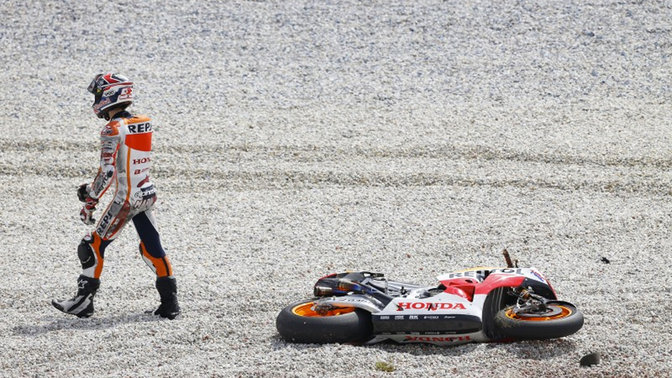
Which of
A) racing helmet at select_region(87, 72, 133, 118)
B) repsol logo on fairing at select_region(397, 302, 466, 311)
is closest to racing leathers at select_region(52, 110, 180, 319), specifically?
racing helmet at select_region(87, 72, 133, 118)

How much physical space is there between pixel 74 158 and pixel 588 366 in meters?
9.46

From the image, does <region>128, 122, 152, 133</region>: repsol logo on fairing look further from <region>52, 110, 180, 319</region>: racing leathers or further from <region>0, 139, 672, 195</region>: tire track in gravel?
<region>0, 139, 672, 195</region>: tire track in gravel

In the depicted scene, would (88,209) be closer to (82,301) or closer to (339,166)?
(82,301)

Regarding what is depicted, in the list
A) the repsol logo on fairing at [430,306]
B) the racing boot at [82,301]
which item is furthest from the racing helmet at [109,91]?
the repsol logo on fairing at [430,306]

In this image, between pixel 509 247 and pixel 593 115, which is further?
pixel 593 115

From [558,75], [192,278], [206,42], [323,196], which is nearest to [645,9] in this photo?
[558,75]

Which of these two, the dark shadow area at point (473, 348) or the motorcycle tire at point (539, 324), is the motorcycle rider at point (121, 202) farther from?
the motorcycle tire at point (539, 324)

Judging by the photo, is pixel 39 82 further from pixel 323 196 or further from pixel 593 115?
pixel 593 115

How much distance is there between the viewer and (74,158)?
14500 mm

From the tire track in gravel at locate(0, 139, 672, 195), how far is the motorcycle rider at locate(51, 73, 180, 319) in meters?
4.49

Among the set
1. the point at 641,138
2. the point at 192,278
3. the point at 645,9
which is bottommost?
the point at 192,278

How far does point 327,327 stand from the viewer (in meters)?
7.77

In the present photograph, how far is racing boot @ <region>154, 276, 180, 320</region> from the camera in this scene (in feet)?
28.8

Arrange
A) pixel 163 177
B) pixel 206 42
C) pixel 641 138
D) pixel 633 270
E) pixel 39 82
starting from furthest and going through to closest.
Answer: pixel 206 42 < pixel 39 82 < pixel 641 138 < pixel 163 177 < pixel 633 270
